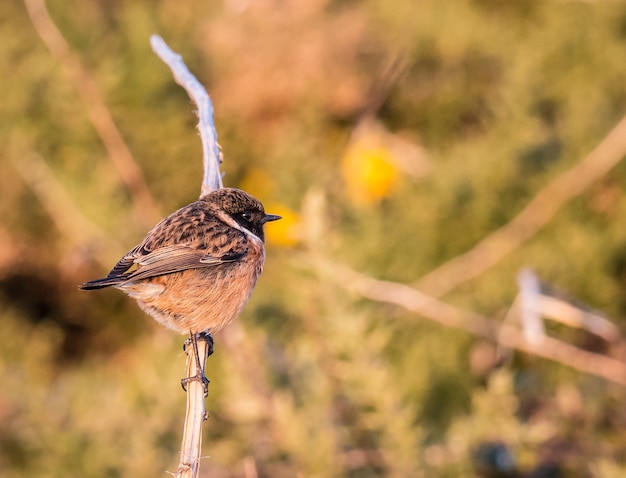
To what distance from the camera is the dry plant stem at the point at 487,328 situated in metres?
6.11

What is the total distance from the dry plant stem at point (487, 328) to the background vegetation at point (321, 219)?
17 centimetres

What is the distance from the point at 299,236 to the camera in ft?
18.3

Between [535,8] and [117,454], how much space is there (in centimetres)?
558

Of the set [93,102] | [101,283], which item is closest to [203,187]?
[101,283]

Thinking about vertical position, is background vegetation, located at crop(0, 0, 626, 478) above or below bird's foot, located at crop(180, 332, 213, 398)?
above

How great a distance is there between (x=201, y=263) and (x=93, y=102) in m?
3.24

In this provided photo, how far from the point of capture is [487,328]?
6.49 m

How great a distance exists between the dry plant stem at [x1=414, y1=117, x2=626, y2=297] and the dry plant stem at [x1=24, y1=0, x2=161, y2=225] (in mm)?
2201

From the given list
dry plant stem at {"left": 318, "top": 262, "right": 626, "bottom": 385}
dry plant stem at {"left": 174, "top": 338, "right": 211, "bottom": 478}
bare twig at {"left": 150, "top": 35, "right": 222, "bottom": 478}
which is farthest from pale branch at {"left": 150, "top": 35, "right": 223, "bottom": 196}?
dry plant stem at {"left": 318, "top": 262, "right": 626, "bottom": 385}

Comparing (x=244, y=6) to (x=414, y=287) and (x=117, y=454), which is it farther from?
(x=117, y=454)

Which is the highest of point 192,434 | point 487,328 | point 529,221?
point 529,221

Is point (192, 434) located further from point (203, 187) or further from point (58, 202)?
point (58, 202)

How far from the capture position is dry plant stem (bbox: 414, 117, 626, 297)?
23.3ft

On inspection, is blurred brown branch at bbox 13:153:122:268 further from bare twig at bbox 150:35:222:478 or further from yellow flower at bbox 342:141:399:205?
bare twig at bbox 150:35:222:478
